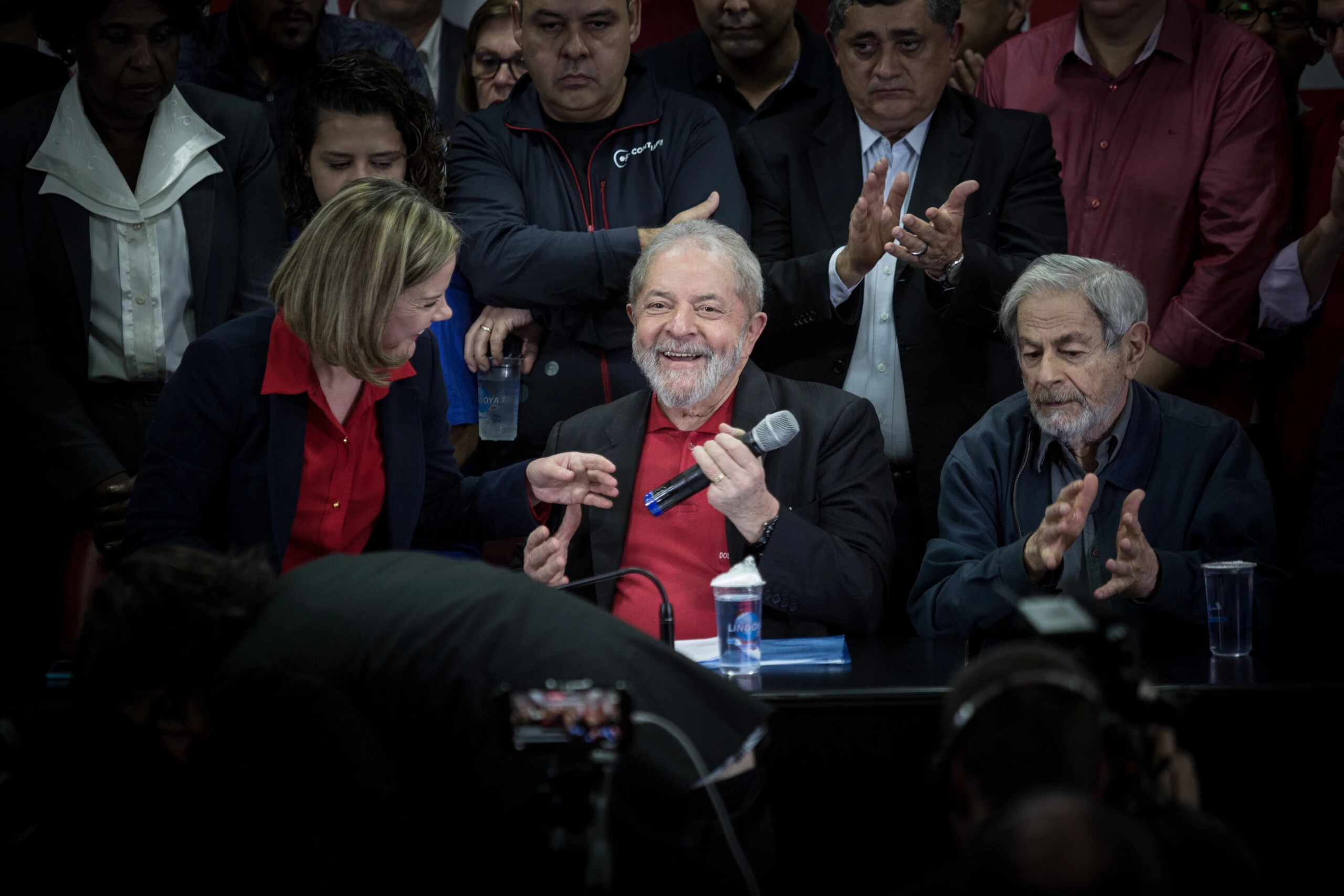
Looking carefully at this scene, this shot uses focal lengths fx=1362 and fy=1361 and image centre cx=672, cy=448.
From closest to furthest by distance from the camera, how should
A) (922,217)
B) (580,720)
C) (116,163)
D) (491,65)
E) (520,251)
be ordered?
(580,720) → (116,163) → (520,251) → (922,217) → (491,65)

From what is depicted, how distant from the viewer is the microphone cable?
2.14 meters

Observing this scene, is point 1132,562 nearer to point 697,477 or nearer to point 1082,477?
point 1082,477

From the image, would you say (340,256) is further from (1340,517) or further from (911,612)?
(1340,517)

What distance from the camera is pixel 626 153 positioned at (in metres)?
4.11

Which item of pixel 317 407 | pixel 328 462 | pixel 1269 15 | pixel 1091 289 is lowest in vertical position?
pixel 328 462

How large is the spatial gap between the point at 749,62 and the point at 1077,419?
69.5 inches

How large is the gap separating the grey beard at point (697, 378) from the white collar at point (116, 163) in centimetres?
136

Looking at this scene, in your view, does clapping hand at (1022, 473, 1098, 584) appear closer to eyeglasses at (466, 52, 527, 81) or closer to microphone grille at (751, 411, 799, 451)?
microphone grille at (751, 411, 799, 451)

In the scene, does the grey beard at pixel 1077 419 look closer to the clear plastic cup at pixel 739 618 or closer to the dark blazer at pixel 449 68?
the clear plastic cup at pixel 739 618

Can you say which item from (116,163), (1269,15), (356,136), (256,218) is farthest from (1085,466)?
(116,163)

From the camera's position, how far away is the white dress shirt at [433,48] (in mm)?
5039

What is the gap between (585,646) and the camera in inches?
85.0

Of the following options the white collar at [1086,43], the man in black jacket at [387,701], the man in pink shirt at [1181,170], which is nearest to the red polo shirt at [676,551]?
the man in black jacket at [387,701]

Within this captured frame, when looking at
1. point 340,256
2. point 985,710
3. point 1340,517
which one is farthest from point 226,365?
point 1340,517
